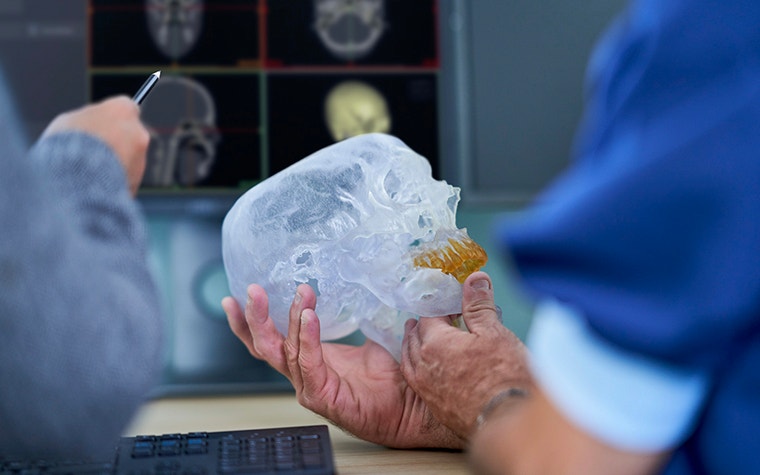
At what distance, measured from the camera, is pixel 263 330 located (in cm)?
91

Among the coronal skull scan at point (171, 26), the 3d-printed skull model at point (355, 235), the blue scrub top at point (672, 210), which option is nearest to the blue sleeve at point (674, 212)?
the blue scrub top at point (672, 210)

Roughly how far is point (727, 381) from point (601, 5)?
1.17 metres

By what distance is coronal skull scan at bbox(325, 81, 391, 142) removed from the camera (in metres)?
1.40

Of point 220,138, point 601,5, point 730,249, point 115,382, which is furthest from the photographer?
point 601,5

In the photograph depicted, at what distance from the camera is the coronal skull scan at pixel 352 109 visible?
1.40m

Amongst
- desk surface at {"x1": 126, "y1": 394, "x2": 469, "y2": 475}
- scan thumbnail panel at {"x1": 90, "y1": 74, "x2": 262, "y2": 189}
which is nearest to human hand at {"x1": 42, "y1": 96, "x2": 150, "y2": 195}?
desk surface at {"x1": 126, "y1": 394, "x2": 469, "y2": 475}

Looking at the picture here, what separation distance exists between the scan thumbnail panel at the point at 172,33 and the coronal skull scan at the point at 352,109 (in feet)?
0.50

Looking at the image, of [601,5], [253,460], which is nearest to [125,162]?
[253,460]

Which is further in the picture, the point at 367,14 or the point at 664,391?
the point at 367,14

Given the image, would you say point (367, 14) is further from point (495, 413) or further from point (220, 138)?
point (495, 413)

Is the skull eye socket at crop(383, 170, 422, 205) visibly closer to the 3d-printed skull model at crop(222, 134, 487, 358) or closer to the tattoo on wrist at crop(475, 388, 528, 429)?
the 3d-printed skull model at crop(222, 134, 487, 358)

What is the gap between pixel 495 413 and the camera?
0.59 metres

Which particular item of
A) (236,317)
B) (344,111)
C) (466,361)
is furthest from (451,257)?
(344,111)

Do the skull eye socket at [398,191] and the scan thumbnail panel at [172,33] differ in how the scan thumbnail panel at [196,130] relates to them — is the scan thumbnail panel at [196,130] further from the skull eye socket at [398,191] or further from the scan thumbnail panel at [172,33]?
the skull eye socket at [398,191]
